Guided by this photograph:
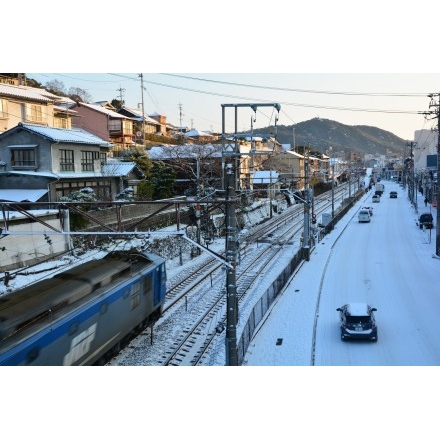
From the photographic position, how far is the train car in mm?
7660

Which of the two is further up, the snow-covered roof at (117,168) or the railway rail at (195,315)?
the snow-covered roof at (117,168)

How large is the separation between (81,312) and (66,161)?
54.4ft

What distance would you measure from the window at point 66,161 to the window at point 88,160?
955 millimetres

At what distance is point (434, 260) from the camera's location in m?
21.9

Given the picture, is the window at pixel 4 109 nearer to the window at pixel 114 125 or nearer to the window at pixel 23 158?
the window at pixel 23 158

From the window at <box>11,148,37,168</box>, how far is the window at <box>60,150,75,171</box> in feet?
4.20

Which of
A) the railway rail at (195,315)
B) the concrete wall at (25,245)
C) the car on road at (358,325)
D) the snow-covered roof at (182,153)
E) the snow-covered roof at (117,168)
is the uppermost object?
the snow-covered roof at (182,153)

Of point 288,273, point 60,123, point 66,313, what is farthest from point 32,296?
point 60,123

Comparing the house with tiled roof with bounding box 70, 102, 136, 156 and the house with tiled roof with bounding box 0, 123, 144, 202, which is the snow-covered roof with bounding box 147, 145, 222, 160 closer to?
the house with tiled roof with bounding box 70, 102, 136, 156

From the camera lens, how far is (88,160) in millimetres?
25922

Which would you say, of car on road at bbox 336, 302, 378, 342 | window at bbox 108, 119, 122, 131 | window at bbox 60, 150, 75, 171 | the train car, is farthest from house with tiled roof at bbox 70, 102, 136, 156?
car on road at bbox 336, 302, 378, 342

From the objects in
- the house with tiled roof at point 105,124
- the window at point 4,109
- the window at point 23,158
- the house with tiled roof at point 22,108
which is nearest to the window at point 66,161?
the window at point 23,158

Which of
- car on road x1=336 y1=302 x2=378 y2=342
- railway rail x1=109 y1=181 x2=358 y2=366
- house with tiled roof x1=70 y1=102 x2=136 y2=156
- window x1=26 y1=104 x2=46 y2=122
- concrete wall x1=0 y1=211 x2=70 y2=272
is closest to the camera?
railway rail x1=109 y1=181 x2=358 y2=366

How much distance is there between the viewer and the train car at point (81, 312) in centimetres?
766
